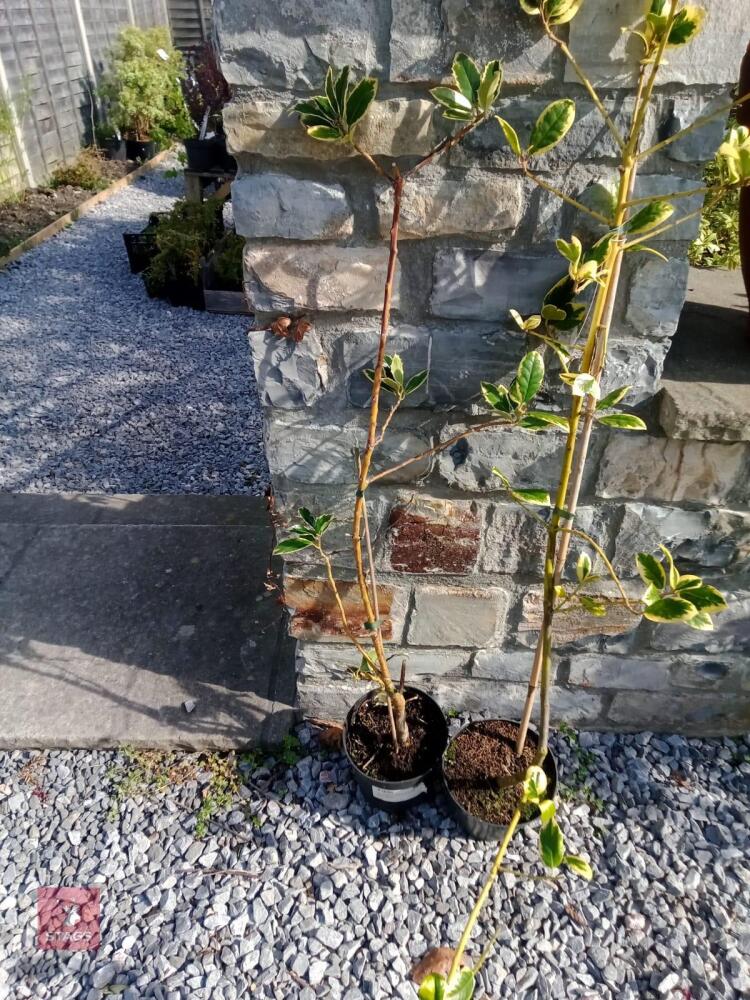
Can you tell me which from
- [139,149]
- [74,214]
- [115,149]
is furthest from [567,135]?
[139,149]

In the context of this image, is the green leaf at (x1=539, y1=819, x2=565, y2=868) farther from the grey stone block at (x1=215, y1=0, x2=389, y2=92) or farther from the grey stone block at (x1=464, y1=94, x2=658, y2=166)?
the grey stone block at (x1=215, y1=0, x2=389, y2=92)

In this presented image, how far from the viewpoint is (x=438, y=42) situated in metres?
1.12

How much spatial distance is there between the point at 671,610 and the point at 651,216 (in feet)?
2.07

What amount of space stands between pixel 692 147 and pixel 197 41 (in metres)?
13.7

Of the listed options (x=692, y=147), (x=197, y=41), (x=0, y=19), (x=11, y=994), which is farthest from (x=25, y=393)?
(x=197, y=41)

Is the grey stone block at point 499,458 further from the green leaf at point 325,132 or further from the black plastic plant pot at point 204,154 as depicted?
the black plastic plant pot at point 204,154

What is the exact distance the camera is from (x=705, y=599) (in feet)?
3.85

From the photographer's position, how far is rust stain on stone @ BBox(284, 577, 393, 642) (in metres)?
1.69

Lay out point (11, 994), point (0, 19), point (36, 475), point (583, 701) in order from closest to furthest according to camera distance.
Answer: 1. point (11, 994)
2. point (583, 701)
3. point (36, 475)
4. point (0, 19)

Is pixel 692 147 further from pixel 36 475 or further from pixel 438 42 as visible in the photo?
pixel 36 475

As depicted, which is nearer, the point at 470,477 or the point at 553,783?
the point at 470,477

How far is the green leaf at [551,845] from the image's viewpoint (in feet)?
4.07

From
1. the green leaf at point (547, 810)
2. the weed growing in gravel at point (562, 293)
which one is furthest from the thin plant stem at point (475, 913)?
the green leaf at point (547, 810)

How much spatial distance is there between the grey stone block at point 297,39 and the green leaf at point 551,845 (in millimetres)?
1357
